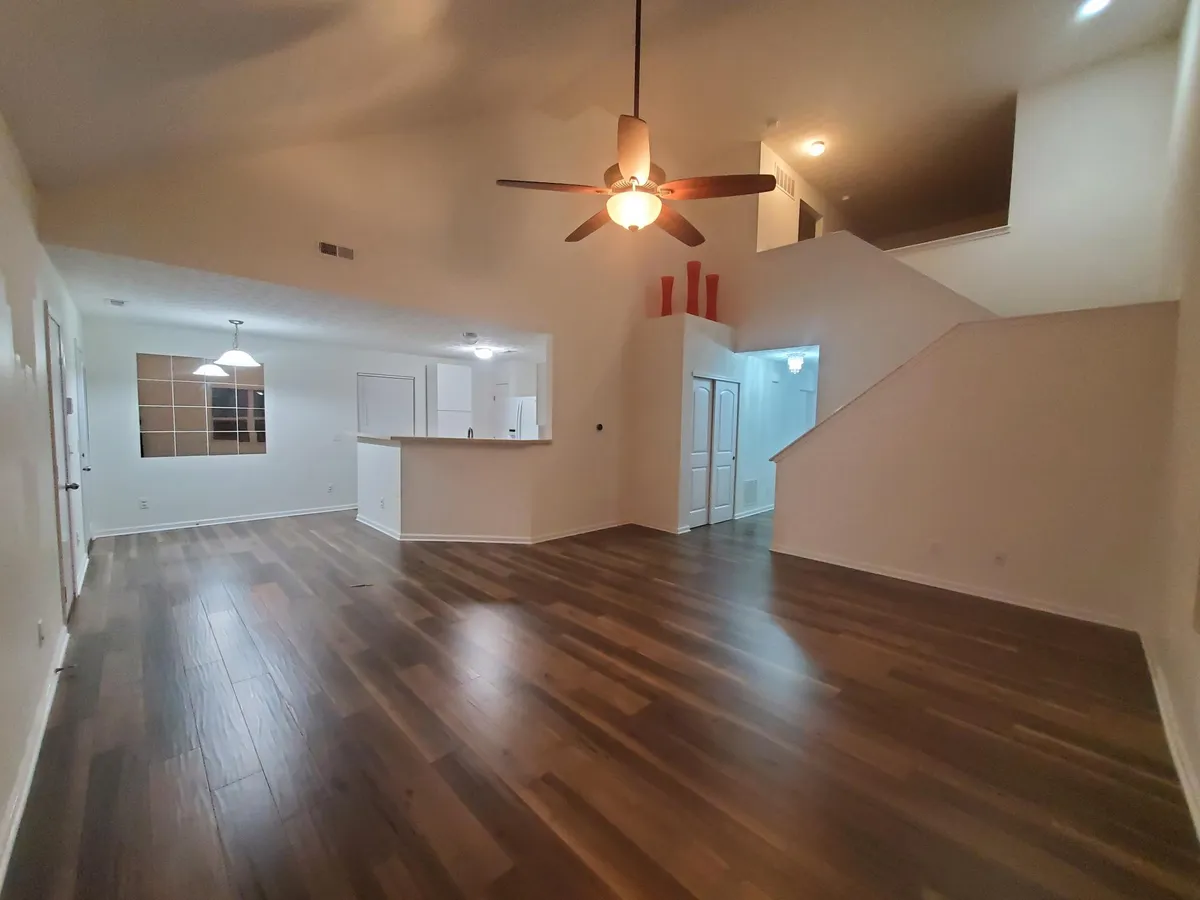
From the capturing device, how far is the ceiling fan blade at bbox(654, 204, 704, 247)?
Result: 3.26 m

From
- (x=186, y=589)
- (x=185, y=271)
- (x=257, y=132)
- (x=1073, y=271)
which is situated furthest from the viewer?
(x=1073, y=271)

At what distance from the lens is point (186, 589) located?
3.90 meters

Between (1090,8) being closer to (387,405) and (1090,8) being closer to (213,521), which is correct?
(387,405)

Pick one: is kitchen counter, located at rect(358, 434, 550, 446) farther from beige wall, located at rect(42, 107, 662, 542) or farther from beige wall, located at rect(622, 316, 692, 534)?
beige wall, located at rect(622, 316, 692, 534)

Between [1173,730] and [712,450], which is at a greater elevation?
[712,450]

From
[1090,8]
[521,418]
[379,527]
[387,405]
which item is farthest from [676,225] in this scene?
[387,405]

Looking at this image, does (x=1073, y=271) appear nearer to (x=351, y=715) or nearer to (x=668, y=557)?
(x=668, y=557)

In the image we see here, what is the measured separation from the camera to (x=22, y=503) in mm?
2150

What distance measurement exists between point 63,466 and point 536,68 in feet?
15.1

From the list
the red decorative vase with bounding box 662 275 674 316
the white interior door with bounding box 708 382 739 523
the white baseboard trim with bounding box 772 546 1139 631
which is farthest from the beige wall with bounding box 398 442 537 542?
the white baseboard trim with bounding box 772 546 1139 631

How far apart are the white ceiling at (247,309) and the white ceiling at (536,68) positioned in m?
0.76

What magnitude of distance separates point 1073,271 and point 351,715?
7.73 m

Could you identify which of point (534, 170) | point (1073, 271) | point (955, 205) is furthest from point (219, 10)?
point (955, 205)

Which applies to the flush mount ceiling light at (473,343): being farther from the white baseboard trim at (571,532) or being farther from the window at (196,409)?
→ the window at (196,409)
